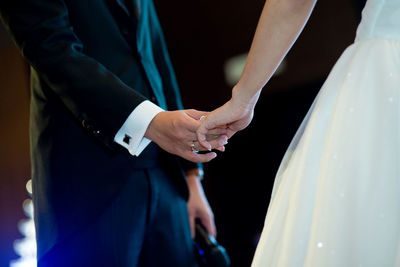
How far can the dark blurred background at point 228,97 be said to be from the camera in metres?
1.90

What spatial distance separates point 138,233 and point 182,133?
274 mm

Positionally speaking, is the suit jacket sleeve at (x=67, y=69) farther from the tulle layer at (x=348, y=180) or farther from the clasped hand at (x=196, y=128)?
the tulle layer at (x=348, y=180)

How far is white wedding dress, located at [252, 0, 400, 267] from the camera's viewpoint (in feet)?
1.93

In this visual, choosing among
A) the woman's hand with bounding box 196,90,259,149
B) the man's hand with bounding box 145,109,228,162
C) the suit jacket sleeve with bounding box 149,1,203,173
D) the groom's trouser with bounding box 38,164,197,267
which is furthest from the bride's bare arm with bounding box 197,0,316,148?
the suit jacket sleeve with bounding box 149,1,203,173

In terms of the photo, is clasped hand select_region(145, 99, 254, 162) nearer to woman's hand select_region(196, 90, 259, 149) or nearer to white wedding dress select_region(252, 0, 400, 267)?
woman's hand select_region(196, 90, 259, 149)

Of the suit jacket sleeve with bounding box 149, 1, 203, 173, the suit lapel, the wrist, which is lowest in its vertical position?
the wrist

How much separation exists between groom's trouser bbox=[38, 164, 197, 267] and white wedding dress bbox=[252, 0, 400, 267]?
38cm

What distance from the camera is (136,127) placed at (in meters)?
0.89

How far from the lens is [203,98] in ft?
7.22

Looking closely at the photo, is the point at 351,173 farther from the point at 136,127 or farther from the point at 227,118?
the point at 136,127

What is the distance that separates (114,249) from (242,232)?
1338 mm

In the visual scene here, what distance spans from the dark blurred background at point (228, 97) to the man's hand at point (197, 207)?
94cm

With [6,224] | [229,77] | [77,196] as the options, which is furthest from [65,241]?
[229,77]

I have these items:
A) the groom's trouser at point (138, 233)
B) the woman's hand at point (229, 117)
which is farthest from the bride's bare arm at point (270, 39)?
the groom's trouser at point (138, 233)
